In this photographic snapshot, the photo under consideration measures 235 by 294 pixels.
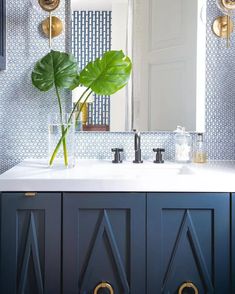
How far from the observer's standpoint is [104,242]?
1.45 meters

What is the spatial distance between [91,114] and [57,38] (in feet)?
1.50

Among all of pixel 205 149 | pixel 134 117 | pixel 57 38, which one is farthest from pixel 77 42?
pixel 205 149

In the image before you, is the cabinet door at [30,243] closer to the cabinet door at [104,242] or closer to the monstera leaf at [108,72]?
the cabinet door at [104,242]

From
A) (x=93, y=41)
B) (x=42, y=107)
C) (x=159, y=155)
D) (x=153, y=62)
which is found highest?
(x=93, y=41)

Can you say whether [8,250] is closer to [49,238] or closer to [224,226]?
[49,238]

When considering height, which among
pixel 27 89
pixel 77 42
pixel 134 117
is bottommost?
pixel 134 117

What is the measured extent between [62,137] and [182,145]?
66cm

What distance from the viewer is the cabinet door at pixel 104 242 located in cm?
144

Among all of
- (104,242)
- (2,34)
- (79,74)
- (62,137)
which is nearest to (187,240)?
(104,242)

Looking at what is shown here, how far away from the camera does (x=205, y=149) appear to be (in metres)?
2.05

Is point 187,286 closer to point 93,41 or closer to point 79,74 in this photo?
point 79,74

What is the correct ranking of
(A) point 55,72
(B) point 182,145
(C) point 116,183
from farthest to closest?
(B) point 182,145, (A) point 55,72, (C) point 116,183

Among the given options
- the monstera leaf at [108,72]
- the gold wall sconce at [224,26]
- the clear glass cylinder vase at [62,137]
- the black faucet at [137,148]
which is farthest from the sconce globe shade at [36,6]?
the gold wall sconce at [224,26]

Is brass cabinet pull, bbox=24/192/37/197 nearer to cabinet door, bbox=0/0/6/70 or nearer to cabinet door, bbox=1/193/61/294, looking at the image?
cabinet door, bbox=1/193/61/294
